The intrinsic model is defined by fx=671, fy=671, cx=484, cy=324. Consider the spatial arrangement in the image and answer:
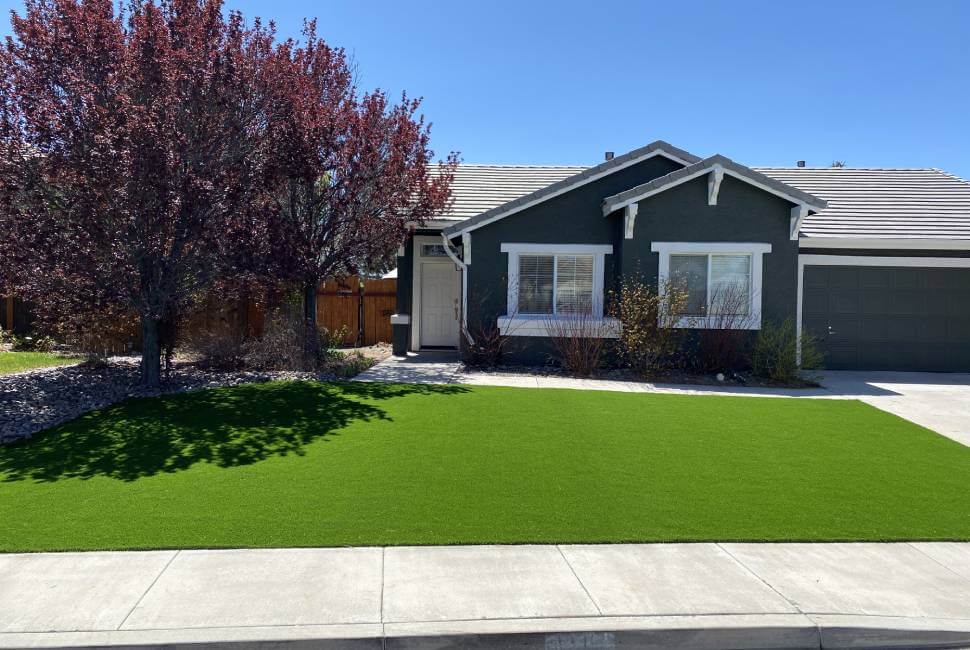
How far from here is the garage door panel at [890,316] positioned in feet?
47.4

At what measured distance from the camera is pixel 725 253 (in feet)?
44.3

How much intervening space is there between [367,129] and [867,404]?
32.2ft

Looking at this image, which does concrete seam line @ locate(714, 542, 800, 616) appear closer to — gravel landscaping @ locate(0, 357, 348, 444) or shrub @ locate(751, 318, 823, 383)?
gravel landscaping @ locate(0, 357, 348, 444)

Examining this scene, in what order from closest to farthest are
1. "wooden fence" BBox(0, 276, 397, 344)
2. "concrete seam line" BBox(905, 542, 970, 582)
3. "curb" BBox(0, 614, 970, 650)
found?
1. "curb" BBox(0, 614, 970, 650)
2. "concrete seam line" BBox(905, 542, 970, 582)
3. "wooden fence" BBox(0, 276, 397, 344)

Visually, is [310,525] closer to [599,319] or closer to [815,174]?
[599,319]

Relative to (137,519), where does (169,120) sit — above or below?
above

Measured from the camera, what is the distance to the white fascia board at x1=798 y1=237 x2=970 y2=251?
14078 mm

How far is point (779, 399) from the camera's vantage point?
10922mm

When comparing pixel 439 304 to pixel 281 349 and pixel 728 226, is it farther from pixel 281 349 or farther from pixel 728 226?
pixel 728 226

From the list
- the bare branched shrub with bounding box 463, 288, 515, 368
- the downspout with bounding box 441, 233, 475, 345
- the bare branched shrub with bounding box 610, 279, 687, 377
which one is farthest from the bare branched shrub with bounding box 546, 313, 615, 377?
the downspout with bounding box 441, 233, 475, 345

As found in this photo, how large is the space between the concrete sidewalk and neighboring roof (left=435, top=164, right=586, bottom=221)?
11.7 meters

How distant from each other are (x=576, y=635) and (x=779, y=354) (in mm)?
10261

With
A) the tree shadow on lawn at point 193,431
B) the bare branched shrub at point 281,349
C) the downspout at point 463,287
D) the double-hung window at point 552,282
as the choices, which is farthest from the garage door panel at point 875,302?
the bare branched shrub at point 281,349

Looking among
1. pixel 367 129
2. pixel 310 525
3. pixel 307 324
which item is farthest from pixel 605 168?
pixel 310 525
